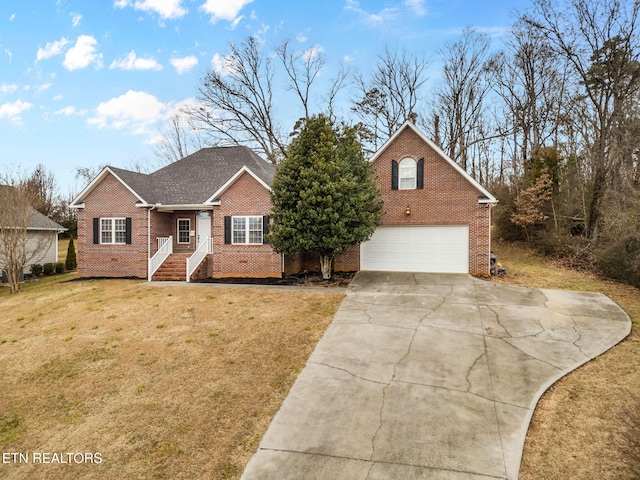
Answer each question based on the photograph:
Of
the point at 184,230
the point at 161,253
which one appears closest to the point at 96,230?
the point at 161,253

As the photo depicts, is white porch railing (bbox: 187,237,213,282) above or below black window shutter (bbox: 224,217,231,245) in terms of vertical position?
below

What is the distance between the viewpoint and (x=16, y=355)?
8.12m

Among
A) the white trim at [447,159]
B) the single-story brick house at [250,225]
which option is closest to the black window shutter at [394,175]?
the single-story brick house at [250,225]

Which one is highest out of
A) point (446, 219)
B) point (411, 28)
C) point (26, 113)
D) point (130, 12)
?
point (411, 28)

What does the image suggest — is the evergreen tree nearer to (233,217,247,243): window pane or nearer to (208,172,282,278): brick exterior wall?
(208,172,282,278): brick exterior wall

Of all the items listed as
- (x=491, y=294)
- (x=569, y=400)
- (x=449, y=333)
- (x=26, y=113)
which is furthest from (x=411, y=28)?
(x=26, y=113)

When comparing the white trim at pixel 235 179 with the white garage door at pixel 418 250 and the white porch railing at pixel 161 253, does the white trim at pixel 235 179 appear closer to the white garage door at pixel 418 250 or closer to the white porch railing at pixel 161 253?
the white porch railing at pixel 161 253

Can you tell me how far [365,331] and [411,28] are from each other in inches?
761

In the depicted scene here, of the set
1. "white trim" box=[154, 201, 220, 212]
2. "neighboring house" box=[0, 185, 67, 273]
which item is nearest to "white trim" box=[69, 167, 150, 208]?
"white trim" box=[154, 201, 220, 212]

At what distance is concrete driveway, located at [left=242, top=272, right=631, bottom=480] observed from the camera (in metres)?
4.12

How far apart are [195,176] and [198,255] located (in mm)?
5342

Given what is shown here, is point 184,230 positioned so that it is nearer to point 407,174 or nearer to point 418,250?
point 407,174

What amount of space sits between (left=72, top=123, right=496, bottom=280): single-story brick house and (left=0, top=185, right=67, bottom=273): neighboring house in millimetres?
7707

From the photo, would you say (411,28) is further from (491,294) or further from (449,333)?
(449,333)
